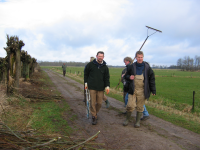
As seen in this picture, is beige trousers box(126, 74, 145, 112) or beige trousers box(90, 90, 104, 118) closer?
beige trousers box(126, 74, 145, 112)

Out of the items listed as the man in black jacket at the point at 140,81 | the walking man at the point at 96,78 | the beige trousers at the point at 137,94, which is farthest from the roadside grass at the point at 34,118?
the man in black jacket at the point at 140,81

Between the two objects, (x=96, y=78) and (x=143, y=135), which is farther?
(x=96, y=78)

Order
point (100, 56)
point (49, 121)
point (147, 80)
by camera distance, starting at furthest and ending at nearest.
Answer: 1. point (49, 121)
2. point (100, 56)
3. point (147, 80)

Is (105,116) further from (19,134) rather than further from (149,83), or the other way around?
(19,134)

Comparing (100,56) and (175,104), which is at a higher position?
(100,56)

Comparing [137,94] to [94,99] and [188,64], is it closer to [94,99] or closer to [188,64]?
[94,99]

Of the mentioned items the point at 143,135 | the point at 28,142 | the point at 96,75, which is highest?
the point at 96,75

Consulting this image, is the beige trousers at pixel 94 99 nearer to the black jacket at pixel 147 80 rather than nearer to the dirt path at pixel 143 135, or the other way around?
the dirt path at pixel 143 135

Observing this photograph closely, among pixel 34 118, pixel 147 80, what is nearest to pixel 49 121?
pixel 34 118

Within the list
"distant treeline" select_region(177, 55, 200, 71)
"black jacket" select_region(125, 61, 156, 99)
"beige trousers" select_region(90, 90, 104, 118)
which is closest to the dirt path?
"beige trousers" select_region(90, 90, 104, 118)

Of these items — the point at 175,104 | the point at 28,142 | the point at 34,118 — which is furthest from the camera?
the point at 175,104

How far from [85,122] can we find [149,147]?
236 centimetres

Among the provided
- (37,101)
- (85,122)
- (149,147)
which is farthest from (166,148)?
(37,101)

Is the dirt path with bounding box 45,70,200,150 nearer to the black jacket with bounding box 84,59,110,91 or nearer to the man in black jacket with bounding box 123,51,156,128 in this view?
the man in black jacket with bounding box 123,51,156,128
